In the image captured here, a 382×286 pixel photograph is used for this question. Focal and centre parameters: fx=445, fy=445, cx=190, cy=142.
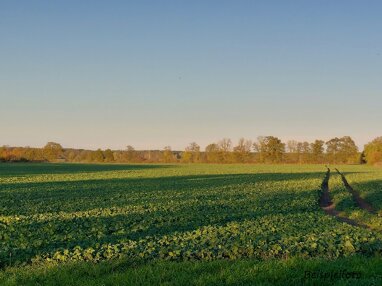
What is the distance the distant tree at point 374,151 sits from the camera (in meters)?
134

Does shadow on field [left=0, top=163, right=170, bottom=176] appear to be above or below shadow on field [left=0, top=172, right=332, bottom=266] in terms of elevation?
above

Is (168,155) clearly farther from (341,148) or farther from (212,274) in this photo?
(212,274)

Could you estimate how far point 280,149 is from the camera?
15650 cm

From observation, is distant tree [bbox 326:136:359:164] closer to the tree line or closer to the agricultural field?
the tree line

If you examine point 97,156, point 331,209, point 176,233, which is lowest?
point 331,209

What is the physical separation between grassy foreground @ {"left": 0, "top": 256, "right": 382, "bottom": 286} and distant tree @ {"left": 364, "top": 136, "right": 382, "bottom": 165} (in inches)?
5220

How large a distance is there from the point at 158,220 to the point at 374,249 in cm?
987

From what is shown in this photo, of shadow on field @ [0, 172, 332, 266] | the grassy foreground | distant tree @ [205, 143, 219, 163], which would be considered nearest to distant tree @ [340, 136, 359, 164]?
distant tree @ [205, 143, 219, 163]

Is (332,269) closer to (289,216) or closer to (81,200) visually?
(289,216)

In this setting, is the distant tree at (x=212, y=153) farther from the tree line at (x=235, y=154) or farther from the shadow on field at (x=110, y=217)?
the shadow on field at (x=110, y=217)

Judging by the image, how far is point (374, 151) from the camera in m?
138

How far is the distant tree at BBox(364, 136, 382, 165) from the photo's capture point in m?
134

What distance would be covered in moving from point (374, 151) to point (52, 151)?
118866 millimetres

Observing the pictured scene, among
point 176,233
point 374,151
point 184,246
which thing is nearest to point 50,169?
point 176,233
